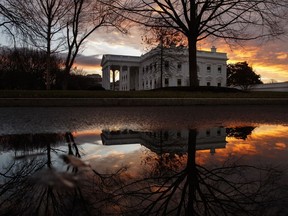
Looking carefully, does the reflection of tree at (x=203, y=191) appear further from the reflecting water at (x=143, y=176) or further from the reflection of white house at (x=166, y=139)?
the reflection of white house at (x=166, y=139)

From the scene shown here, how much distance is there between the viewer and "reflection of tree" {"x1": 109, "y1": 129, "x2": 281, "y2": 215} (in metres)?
1.50

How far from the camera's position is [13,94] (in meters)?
10.4

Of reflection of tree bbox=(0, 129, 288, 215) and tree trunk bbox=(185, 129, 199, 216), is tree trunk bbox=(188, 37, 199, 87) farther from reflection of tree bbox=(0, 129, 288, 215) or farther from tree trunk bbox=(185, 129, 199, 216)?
reflection of tree bbox=(0, 129, 288, 215)

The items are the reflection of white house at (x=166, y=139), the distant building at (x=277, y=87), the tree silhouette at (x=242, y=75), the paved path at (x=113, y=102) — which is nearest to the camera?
the reflection of white house at (x=166, y=139)

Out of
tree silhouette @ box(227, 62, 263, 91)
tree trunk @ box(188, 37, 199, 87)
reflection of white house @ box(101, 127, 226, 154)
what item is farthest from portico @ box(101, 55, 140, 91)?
reflection of white house @ box(101, 127, 226, 154)

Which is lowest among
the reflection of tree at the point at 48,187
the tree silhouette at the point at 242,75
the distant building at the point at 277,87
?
the reflection of tree at the point at 48,187

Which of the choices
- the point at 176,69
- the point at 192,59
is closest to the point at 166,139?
the point at 192,59

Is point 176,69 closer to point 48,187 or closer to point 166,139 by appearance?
point 166,139

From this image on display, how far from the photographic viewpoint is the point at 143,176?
2.08 meters

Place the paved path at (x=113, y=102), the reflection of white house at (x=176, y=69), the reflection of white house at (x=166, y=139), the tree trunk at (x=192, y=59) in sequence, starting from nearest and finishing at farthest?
the reflection of white house at (x=166, y=139), the paved path at (x=113, y=102), the tree trunk at (x=192, y=59), the reflection of white house at (x=176, y=69)

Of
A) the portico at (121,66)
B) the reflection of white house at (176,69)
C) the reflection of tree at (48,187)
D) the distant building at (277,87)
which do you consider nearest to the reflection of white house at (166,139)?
the reflection of tree at (48,187)

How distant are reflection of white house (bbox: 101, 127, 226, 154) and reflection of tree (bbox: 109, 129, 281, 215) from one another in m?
0.87

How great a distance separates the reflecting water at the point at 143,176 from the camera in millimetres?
1518

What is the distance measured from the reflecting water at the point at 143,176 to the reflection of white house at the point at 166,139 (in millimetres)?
15
